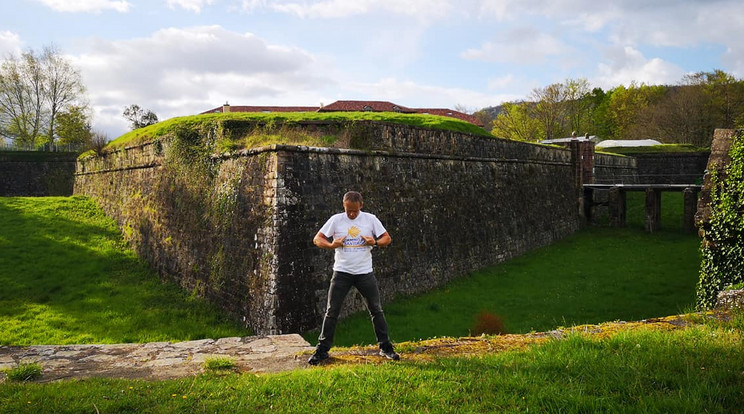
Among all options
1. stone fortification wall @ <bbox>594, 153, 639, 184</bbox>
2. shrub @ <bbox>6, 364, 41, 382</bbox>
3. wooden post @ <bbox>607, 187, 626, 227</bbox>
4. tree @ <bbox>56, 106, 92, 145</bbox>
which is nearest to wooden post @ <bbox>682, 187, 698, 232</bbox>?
wooden post @ <bbox>607, 187, 626, 227</bbox>

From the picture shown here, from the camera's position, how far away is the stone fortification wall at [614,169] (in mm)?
26938

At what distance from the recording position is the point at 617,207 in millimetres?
23359

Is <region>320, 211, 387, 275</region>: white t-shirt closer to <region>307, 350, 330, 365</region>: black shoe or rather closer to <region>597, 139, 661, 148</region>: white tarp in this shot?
<region>307, 350, 330, 365</region>: black shoe

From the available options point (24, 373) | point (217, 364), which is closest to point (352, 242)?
point (217, 364)

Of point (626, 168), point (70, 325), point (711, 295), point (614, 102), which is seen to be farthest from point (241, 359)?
point (614, 102)

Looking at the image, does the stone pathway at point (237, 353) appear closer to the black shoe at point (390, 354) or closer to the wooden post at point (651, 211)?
the black shoe at point (390, 354)

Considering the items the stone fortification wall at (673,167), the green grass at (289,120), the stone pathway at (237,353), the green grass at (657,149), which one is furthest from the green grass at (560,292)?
the green grass at (657,149)

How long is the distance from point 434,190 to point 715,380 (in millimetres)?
10561

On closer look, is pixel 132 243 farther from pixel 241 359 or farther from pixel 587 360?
pixel 587 360

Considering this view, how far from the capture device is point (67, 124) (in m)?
39.2

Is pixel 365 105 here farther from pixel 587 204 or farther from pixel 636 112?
pixel 636 112

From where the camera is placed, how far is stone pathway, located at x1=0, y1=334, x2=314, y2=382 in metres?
4.89

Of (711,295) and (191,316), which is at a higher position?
(711,295)

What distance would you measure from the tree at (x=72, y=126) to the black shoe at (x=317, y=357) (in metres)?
40.7
